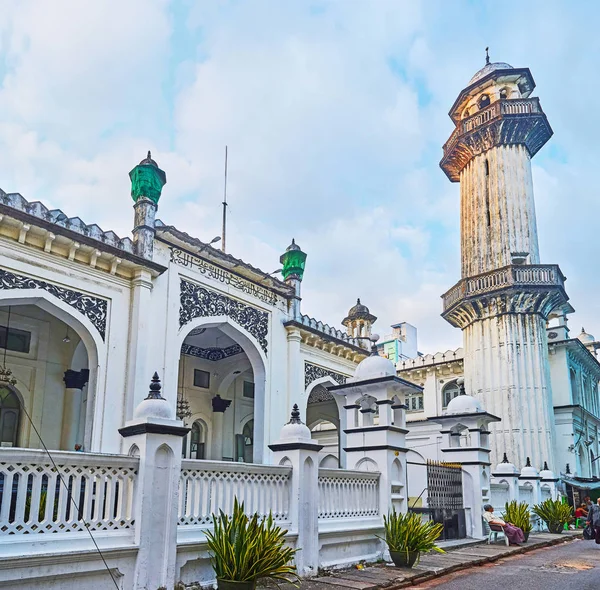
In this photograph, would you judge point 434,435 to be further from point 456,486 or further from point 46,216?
point 46,216

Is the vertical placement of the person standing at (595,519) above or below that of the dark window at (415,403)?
below

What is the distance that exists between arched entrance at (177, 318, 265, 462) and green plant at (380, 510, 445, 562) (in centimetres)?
662

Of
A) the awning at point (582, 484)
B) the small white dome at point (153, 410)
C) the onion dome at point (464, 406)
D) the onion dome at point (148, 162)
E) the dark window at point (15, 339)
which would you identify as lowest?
the awning at point (582, 484)

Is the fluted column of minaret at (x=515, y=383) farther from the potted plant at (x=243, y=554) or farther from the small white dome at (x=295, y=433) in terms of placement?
the potted plant at (x=243, y=554)

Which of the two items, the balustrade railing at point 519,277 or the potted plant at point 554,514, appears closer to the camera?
the potted plant at point 554,514

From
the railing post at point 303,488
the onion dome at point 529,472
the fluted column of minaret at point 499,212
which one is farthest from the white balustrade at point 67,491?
the fluted column of minaret at point 499,212

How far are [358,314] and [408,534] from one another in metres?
10.2

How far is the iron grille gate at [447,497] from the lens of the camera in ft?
35.5

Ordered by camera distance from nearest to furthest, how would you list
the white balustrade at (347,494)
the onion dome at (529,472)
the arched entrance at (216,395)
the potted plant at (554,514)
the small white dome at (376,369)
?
the white balustrade at (347,494) → the small white dome at (376,369) → the potted plant at (554,514) → the arched entrance at (216,395) → the onion dome at (529,472)

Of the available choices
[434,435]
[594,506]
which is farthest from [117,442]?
[434,435]

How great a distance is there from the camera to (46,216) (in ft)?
30.2

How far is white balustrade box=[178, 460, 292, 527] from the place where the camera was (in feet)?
20.0

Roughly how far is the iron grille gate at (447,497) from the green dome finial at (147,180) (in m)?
6.93

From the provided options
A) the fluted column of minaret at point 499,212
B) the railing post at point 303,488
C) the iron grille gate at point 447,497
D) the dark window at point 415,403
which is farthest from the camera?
the dark window at point 415,403
